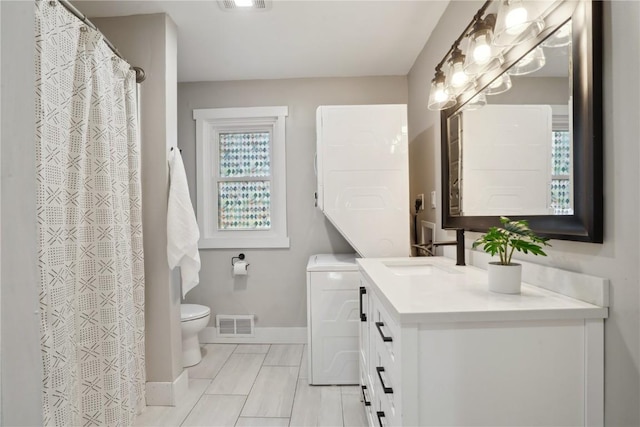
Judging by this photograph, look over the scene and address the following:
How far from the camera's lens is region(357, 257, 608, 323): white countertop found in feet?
2.83

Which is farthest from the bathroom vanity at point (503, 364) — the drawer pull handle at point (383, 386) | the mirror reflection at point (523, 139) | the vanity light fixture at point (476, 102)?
the vanity light fixture at point (476, 102)

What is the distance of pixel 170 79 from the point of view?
197 centimetres

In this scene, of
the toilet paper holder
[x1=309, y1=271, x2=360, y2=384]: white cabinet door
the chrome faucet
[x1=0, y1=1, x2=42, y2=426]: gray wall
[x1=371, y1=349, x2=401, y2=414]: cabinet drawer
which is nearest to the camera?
[x1=0, y1=1, x2=42, y2=426]: gray wall

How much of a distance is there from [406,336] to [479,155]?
1.08m

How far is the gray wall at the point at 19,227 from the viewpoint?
368mm

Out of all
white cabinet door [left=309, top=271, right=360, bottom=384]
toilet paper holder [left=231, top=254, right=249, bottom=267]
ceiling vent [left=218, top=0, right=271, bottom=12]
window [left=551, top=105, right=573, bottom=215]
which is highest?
ceiling vent [left=218, top=0, right=271, bottom=12]

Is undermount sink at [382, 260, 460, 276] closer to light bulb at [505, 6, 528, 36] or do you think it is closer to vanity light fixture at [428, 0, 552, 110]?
vanity light fixture at [428, 0, 552, 110]

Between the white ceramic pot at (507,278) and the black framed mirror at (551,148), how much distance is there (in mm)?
170

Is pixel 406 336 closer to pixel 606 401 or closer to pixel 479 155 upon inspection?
pixel 606 401

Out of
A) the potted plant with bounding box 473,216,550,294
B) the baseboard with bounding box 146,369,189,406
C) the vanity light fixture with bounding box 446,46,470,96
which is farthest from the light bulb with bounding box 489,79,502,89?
the baseboard with bounding box 146,369,189,406

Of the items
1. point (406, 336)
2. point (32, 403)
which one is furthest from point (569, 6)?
point (32, 403)

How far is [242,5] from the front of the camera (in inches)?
72.8

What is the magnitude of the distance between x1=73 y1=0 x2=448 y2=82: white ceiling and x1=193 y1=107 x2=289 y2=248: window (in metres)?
0.41

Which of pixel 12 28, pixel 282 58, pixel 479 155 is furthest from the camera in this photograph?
pixel 282 58
